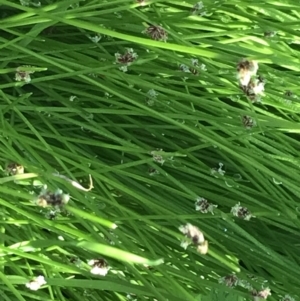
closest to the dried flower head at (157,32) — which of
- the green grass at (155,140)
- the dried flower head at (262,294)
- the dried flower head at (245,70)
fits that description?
the green grass at (155,140)

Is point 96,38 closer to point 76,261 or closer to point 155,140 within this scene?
point 155,140

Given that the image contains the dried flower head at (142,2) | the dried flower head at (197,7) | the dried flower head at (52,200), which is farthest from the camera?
the dried flower head at (197,7)

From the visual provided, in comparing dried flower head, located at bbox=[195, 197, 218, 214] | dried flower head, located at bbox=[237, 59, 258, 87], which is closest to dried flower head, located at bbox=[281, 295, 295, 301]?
dried flower head, located at bbox=[195, 197, 218, 214]

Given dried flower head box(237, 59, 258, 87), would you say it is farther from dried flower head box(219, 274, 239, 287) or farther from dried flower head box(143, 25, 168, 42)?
dried flower head box(219, 274, 239, 287)

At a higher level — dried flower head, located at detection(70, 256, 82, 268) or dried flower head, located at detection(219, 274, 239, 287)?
dried flower head, located at detection(219, 274, 239, 287)

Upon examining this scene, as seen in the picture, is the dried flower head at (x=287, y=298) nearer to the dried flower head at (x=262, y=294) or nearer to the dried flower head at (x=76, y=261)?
the dried flower head at (x=262, y=294)

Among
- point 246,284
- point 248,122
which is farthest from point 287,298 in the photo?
point 248,122

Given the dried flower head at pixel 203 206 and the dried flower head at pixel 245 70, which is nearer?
the dried flower head at pixel 245 70
